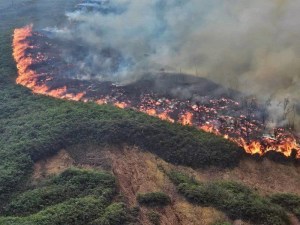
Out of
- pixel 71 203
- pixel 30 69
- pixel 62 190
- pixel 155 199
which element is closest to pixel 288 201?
pixel 155 199

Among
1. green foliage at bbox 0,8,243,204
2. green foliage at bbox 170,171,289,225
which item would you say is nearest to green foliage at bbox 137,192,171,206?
green foliage at bbox 170,171,289,225

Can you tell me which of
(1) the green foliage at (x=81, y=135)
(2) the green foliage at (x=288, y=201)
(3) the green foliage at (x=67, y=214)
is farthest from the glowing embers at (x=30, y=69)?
(2) the green foliage at (x=288, y=201)

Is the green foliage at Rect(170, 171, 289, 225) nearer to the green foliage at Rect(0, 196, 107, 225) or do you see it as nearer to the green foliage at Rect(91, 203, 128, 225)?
the green foliage at Rect(91, 203, 128, 225)

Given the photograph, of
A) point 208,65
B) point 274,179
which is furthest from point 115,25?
point 274,179

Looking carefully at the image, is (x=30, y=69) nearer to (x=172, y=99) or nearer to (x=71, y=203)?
(x=172, y=99)

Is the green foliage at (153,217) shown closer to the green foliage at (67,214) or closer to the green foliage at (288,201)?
the green foliage at (67,214)

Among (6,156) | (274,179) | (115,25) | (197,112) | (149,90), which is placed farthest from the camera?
(115,25)

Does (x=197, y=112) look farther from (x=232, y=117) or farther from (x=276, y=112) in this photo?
(x=276, y=112)
